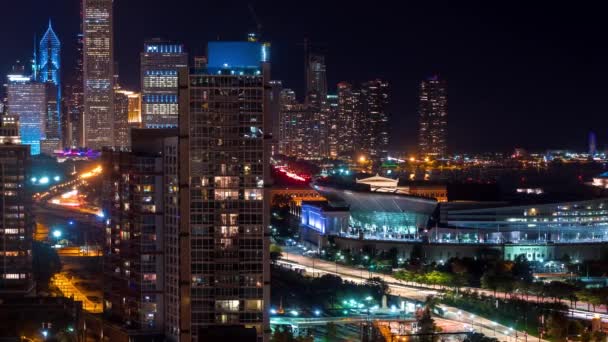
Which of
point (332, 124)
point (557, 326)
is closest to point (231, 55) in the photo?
point (557, 326)

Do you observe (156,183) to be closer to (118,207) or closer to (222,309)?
(118,207)

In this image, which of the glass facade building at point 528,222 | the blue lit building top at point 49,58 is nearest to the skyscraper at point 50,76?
the blue lit building top at point 49,58

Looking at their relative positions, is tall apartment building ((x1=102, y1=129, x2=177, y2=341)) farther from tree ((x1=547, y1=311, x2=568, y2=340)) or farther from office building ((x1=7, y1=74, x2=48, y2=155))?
office building ((x1=7, y1=74, x2=48, y2=155))

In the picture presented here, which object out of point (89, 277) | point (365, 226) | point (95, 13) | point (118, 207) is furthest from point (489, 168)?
point (118, 207)

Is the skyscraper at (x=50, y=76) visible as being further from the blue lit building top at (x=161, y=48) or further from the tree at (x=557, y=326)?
the tree at (x=557, y=326)

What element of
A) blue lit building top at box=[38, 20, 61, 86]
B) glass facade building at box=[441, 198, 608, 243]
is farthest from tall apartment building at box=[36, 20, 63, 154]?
glass facade building at box=[441, 198, 608, 243]
